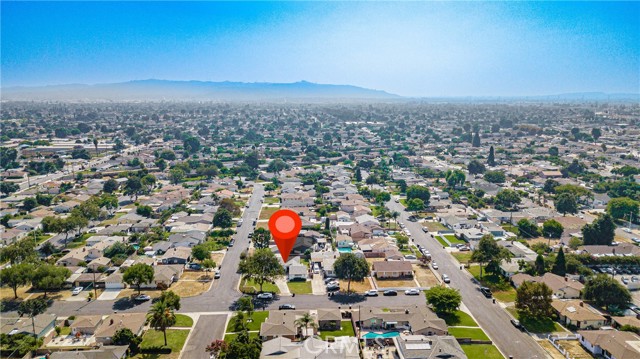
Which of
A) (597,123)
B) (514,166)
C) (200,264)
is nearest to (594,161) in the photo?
(514,166)

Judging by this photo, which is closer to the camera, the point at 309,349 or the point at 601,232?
the point at 309,349

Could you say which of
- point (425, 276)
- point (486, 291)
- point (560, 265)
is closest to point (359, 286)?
point (425, 276)

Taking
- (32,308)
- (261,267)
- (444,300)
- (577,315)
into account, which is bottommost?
(577,315)

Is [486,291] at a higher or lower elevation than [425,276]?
higher

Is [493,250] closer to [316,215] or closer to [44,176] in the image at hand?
[316,215]

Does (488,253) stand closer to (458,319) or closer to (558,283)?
(558,283)

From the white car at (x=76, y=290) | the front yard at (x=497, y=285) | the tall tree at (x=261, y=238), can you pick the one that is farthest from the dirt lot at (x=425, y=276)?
the white car at (x=76, y=290)

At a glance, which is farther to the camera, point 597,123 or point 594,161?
point 597,123
